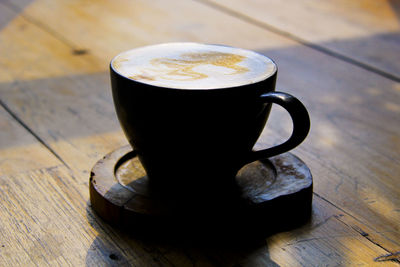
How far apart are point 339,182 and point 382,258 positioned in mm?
159

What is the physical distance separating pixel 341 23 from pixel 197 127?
0.96 meters

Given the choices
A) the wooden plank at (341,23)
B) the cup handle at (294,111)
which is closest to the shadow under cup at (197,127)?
the cup handle at (294,111)

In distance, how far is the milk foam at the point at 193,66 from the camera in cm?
52

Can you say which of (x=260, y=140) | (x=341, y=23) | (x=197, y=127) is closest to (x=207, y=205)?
(x=197, y=127)

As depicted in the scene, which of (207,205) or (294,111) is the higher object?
(294,111)

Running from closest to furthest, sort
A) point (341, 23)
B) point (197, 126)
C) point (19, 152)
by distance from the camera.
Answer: point (197, 126) → point (19, 152) → point (341, 23)

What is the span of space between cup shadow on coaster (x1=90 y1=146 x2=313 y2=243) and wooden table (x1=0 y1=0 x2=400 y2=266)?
0.02 meters

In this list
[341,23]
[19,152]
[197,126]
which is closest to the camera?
[197,126]

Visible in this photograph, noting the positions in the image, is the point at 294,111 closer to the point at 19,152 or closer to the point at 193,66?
the point at 193,66

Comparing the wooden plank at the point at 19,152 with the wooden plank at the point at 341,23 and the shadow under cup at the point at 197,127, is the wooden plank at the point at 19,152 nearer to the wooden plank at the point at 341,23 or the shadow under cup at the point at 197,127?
the shadow under cup at the point at 197,127

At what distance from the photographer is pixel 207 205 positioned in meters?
0.54

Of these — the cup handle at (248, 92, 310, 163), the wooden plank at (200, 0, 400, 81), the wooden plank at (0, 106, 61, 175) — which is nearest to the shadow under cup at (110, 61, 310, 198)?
the cup handle at (248, 92, 310, 163)

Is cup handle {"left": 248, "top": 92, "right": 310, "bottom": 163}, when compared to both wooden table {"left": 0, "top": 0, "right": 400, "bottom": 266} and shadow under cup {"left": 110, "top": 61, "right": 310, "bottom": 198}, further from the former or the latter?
wooden table {"left": 0, "top": 0, "right": 400, "bottom": 266}

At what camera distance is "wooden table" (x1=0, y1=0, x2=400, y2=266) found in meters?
0.53
